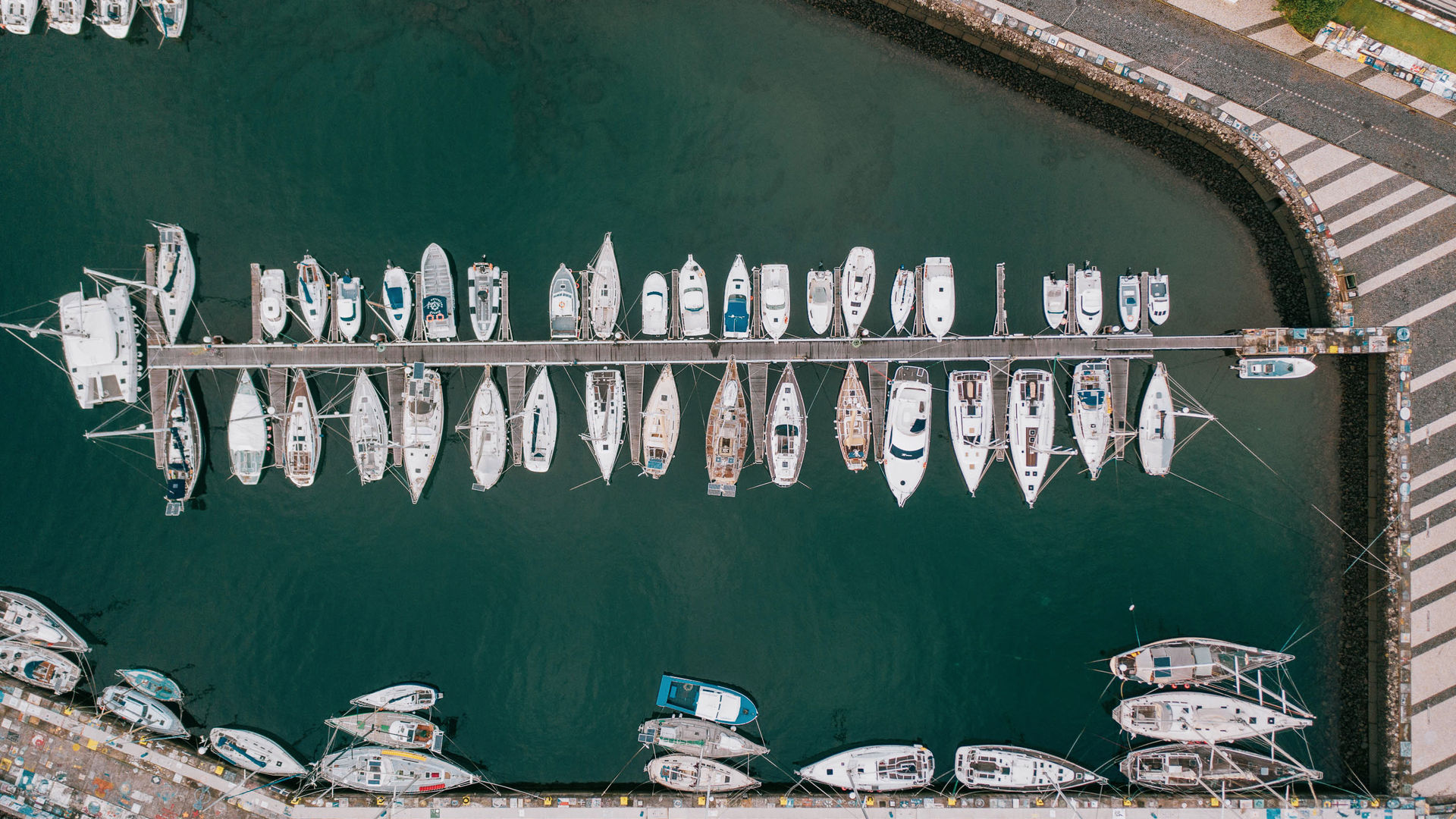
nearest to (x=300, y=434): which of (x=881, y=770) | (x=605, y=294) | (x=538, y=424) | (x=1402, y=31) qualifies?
(x=538, y=424)

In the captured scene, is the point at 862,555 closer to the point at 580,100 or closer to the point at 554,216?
→ the point at 554,216

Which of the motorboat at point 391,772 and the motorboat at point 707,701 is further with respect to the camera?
the motorboat at point 707,701

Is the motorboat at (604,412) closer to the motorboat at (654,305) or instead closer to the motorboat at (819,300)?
the motorboat at (654,305)

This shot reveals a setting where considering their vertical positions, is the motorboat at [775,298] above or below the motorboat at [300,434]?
above

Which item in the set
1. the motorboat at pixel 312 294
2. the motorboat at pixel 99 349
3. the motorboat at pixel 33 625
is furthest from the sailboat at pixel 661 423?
the motorboat at pixel 33 625

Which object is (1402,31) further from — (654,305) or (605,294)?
(605,294)

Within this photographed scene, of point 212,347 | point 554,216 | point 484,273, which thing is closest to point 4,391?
point 212,347

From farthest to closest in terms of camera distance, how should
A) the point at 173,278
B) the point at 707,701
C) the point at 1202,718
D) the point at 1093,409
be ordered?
1. the point at 707,701
2. the point at 173,278
3. the point at 1093,409
4. the point at 1202,718
